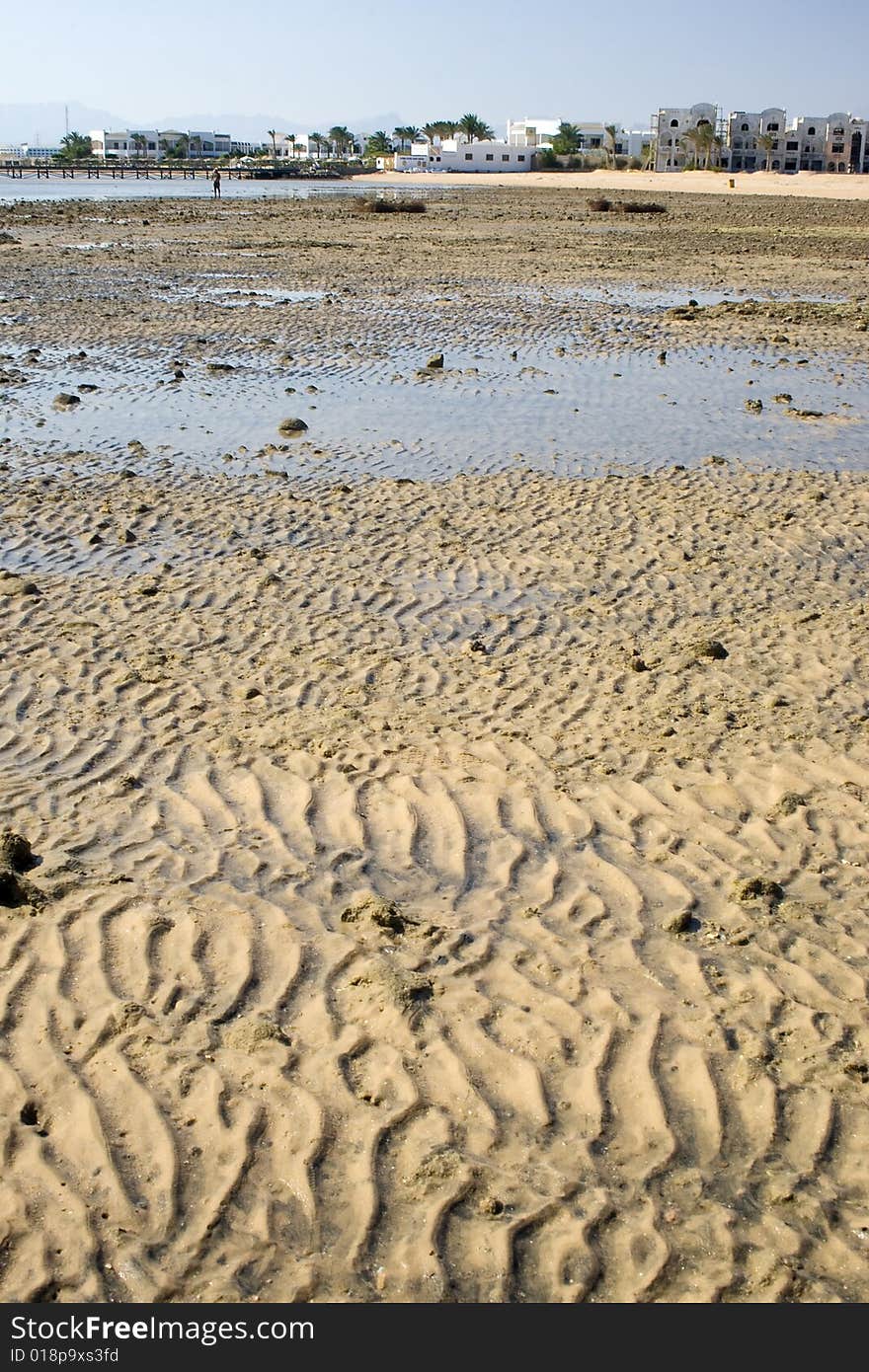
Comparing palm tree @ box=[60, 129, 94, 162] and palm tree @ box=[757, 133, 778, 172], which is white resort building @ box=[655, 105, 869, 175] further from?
palm tree @ box=[60, 129, 94, 162]

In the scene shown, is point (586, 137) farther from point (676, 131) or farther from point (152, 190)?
point (152, 190)

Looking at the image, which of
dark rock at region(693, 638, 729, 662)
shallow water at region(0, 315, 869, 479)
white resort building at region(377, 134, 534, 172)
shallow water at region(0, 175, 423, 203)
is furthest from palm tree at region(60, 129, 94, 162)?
dark rock at region(693, 638, 729, 662)

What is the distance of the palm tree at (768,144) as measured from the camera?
4734 inches

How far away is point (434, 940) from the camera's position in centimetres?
491

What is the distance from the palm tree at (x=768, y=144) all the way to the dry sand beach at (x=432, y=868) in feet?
398

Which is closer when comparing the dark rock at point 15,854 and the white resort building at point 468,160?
the dark rock at point 15,854

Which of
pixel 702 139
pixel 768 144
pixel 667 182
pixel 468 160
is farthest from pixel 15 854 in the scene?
pixel 468 160

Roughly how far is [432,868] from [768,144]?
429 ft

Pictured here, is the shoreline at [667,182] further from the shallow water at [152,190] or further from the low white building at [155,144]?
the low white building at [155,144]

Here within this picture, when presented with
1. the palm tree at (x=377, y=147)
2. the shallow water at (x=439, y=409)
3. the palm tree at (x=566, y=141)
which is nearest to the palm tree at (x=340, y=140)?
the palm tree at (x=377, y=147)

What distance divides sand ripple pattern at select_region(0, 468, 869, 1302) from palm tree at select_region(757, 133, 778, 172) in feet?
414

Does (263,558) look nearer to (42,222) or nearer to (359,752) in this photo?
(359,752)

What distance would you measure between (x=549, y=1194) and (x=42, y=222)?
4651 cm
